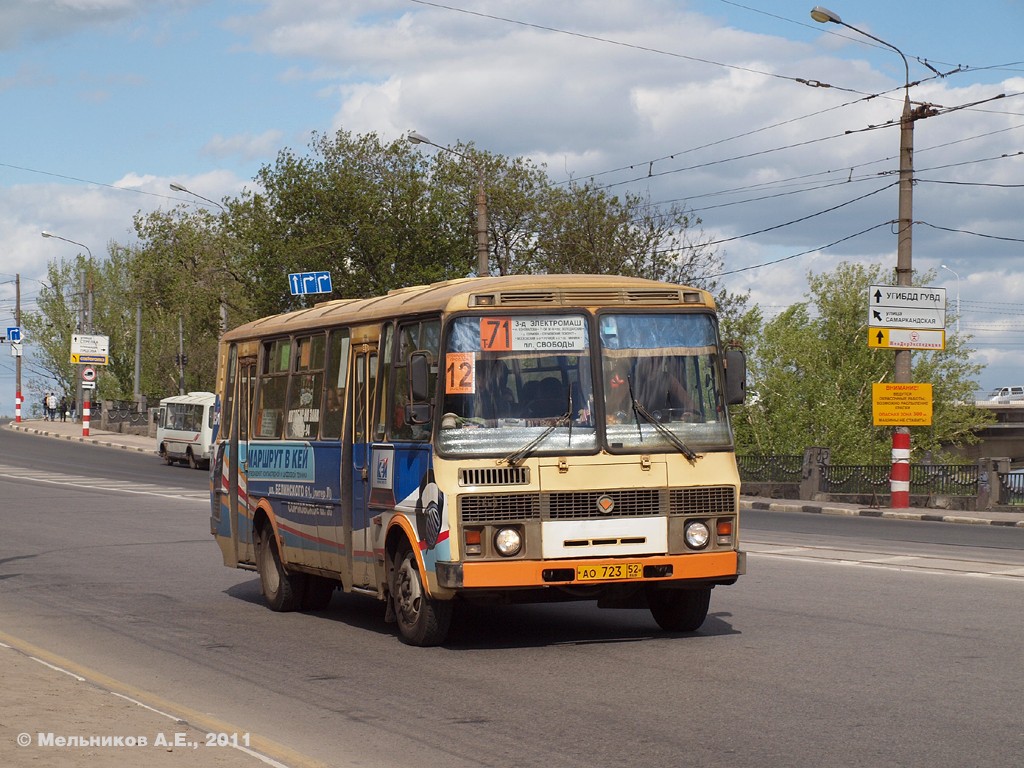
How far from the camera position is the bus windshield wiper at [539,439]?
10828mm

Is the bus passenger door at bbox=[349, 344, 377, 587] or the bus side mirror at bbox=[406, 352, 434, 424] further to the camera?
the bus passenger door at bbox=[349, 344, 377, 587]

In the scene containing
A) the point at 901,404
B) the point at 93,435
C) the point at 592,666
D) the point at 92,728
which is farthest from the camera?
the point at 93,435

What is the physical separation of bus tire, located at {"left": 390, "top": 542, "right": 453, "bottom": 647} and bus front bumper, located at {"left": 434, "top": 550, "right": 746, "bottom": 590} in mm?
503

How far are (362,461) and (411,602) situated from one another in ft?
4.98

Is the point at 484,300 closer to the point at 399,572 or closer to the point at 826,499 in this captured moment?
the point at 399,572

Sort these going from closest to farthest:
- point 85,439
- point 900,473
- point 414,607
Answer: point 414,607 < point 900,473 < point 85,439

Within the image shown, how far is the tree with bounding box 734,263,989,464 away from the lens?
227ft

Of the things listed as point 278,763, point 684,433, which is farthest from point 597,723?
point 684,433

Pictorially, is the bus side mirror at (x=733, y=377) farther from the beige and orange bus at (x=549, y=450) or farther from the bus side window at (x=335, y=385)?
the bus side window at (x=335, y=385)

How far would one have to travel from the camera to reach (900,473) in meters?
31.7

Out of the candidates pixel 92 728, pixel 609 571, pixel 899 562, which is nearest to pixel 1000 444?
pixel 899 562

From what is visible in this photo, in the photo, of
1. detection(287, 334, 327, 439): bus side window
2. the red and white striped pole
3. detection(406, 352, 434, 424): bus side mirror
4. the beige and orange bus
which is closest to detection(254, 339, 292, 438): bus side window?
detection(287, 334, 327, 439): bus side window

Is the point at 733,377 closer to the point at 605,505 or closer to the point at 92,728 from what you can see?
the point at 605,505

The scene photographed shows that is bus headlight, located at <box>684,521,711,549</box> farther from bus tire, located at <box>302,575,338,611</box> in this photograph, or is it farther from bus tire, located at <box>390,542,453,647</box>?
bus tire, located at <box>302,575,338,611</box>
